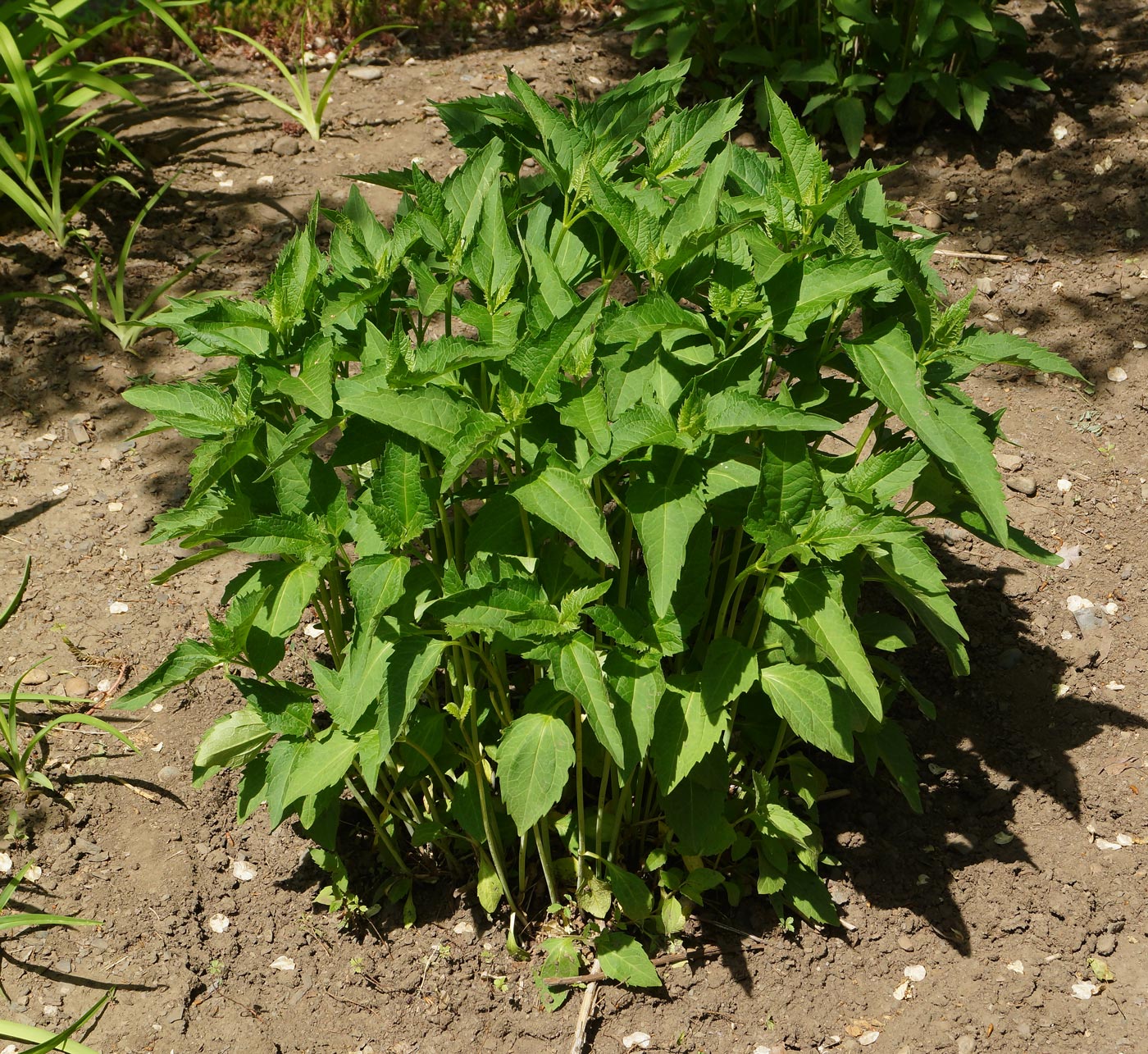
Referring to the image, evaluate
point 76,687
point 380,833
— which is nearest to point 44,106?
point 76,687

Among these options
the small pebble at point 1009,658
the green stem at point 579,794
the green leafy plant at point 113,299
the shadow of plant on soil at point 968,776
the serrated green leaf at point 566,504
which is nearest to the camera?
the serrated green leaf at point 566,504

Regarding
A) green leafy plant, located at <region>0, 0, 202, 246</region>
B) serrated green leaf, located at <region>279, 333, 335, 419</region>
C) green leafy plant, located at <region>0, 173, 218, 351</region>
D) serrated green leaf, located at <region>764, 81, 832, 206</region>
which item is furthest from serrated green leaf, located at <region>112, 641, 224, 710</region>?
green leafy plant, located at <region>0, 0, 202, 246</region>

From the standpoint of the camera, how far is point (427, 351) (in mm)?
1973

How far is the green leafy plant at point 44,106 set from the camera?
4.36 meters

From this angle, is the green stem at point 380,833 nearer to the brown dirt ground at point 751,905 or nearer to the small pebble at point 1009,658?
the brown dirt ground at point 751,905

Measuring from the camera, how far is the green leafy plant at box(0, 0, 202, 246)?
436 cm

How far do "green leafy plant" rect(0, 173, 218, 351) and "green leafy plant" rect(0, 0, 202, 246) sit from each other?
0.24 m

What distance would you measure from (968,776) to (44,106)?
14.9 ft

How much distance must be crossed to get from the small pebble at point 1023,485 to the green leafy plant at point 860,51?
183 centimetres

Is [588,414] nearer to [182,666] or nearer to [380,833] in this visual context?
[182,666]

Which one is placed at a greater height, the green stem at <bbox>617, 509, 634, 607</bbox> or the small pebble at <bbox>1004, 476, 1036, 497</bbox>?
the green stem at <bbox>617, 509, 634, 607</bbox>

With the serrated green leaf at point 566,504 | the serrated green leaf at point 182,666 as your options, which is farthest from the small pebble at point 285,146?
the serrated green leaf at point 566,504

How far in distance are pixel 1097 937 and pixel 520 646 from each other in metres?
1.63

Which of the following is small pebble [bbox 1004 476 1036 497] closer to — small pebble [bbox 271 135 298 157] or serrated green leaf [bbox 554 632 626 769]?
serrated green leaf [bbox 554 632 626 769]
